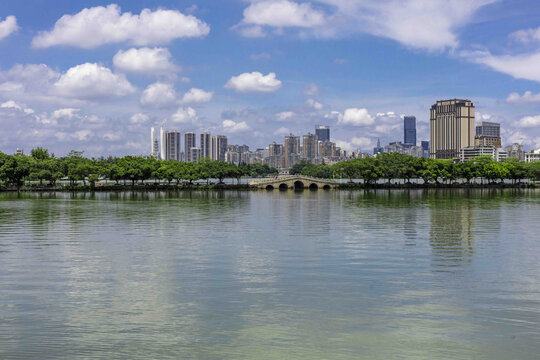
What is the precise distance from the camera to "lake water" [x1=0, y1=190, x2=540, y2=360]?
16.0 meters

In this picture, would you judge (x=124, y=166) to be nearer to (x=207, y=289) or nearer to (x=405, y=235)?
(x=405, y=235)

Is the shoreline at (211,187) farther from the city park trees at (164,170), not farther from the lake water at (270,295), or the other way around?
the lake water at (270,295)

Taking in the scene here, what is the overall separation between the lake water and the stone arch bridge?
105125 mm

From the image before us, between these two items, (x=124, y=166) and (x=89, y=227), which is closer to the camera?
(x=89, y=227)

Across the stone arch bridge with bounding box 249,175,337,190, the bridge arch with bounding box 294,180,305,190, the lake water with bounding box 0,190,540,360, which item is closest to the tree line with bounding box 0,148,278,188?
the stone arch bridge with bounding box 249,175,337,190

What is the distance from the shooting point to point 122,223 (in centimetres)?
5053

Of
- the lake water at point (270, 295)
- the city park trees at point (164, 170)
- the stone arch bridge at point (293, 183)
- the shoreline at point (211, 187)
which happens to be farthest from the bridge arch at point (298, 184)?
the lake water at point (270, 295)

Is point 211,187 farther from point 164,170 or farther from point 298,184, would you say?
point 298,184

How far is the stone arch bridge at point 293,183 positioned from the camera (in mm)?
147125

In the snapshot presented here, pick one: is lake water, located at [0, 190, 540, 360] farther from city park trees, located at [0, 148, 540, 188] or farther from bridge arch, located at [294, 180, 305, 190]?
bridge arch, located at [294, 180, 305, 190]

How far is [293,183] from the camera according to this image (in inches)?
5994

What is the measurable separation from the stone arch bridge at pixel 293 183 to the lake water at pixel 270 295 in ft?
345

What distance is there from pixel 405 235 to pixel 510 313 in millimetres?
21299

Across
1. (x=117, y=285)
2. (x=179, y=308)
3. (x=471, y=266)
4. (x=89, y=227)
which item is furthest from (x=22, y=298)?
(x=89, y=227)
